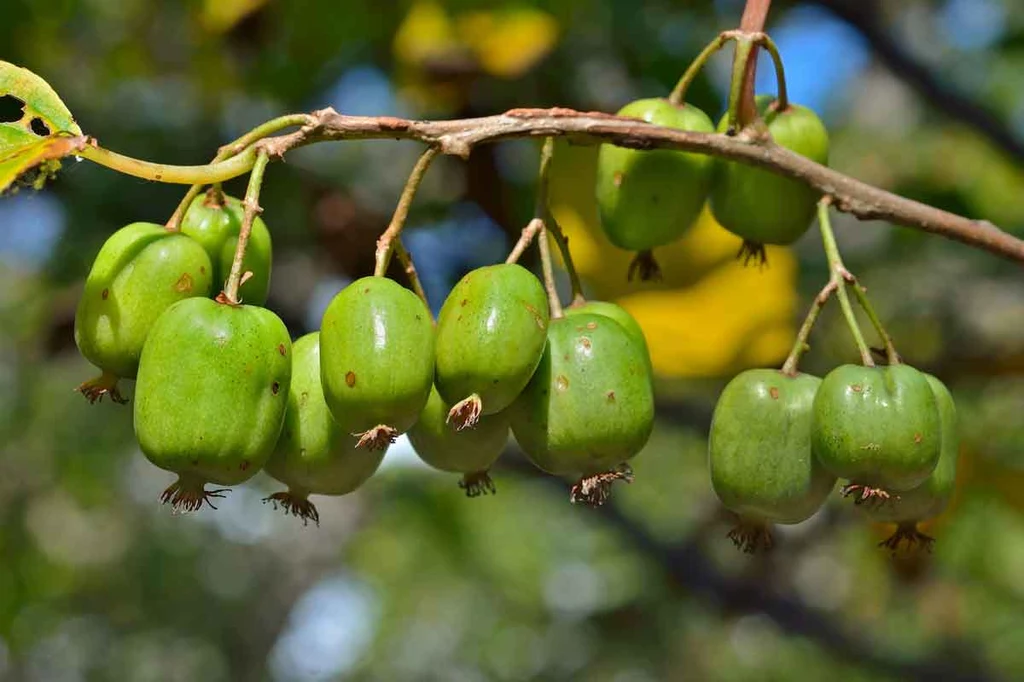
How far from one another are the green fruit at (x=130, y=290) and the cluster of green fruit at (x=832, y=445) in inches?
37.6

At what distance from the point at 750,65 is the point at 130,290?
117 centimetres

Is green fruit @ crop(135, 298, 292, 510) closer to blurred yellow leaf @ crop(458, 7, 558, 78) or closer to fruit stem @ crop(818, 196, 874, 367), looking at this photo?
fruit stem @ crop(818, 196, 874, 367)

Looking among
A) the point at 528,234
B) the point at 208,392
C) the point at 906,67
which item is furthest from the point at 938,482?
the point at 906,67

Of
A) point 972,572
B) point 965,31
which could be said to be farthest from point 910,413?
point 972,572

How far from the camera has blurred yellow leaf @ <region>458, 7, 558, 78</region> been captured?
375 cm

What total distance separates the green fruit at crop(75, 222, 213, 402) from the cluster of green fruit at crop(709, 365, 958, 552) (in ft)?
3.13

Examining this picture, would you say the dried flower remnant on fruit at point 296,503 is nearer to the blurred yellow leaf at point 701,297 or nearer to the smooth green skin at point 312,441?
the smooth green skin at point 312,441

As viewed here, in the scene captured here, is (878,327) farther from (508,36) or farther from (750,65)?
(508,36)

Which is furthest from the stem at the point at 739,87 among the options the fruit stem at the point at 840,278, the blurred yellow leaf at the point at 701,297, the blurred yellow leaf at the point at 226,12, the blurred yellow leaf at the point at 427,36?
the blurred yellow leaf at the point at 226,12

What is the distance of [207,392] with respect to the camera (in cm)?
176

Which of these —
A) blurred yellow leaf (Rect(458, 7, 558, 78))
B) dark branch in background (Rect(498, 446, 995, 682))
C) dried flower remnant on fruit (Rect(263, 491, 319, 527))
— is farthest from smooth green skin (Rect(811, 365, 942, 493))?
dark branch in background (Rect(498, 446, 995, 682))

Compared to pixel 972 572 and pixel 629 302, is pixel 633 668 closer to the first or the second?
pixel 972 572

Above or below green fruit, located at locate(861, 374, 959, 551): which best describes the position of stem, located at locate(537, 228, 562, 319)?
above

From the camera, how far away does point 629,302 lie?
4.50 metres
